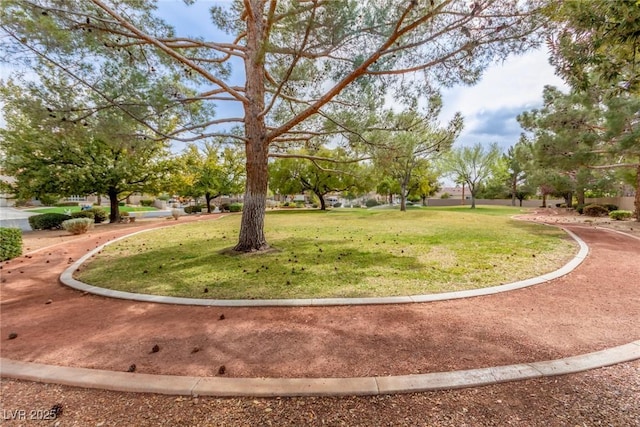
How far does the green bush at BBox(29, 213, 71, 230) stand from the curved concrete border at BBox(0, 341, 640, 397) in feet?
51.7

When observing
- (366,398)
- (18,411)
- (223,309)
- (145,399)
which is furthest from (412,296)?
(18,411)

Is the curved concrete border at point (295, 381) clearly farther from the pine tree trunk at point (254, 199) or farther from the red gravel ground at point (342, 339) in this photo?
the pine tree trunk at point (254, 199)

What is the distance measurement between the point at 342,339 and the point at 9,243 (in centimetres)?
1025

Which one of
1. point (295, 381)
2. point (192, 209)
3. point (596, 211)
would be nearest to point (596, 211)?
point (596, 211)

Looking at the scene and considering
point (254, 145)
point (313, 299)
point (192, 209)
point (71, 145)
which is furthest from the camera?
point (192, 209)

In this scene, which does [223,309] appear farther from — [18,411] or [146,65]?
[146,65]

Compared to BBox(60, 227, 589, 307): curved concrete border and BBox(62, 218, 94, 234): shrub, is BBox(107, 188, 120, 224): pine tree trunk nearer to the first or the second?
BBox(62, 218, 94, 234): shrub

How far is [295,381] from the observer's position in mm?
2371

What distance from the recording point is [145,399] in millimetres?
2240

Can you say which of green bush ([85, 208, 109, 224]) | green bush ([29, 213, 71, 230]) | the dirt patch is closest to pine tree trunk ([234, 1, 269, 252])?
the dirt patch

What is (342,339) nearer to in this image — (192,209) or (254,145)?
(254,145)

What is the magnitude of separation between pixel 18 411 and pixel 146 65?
7950mm

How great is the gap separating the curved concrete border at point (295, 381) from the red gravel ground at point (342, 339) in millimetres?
71

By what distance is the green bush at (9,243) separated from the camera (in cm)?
763
